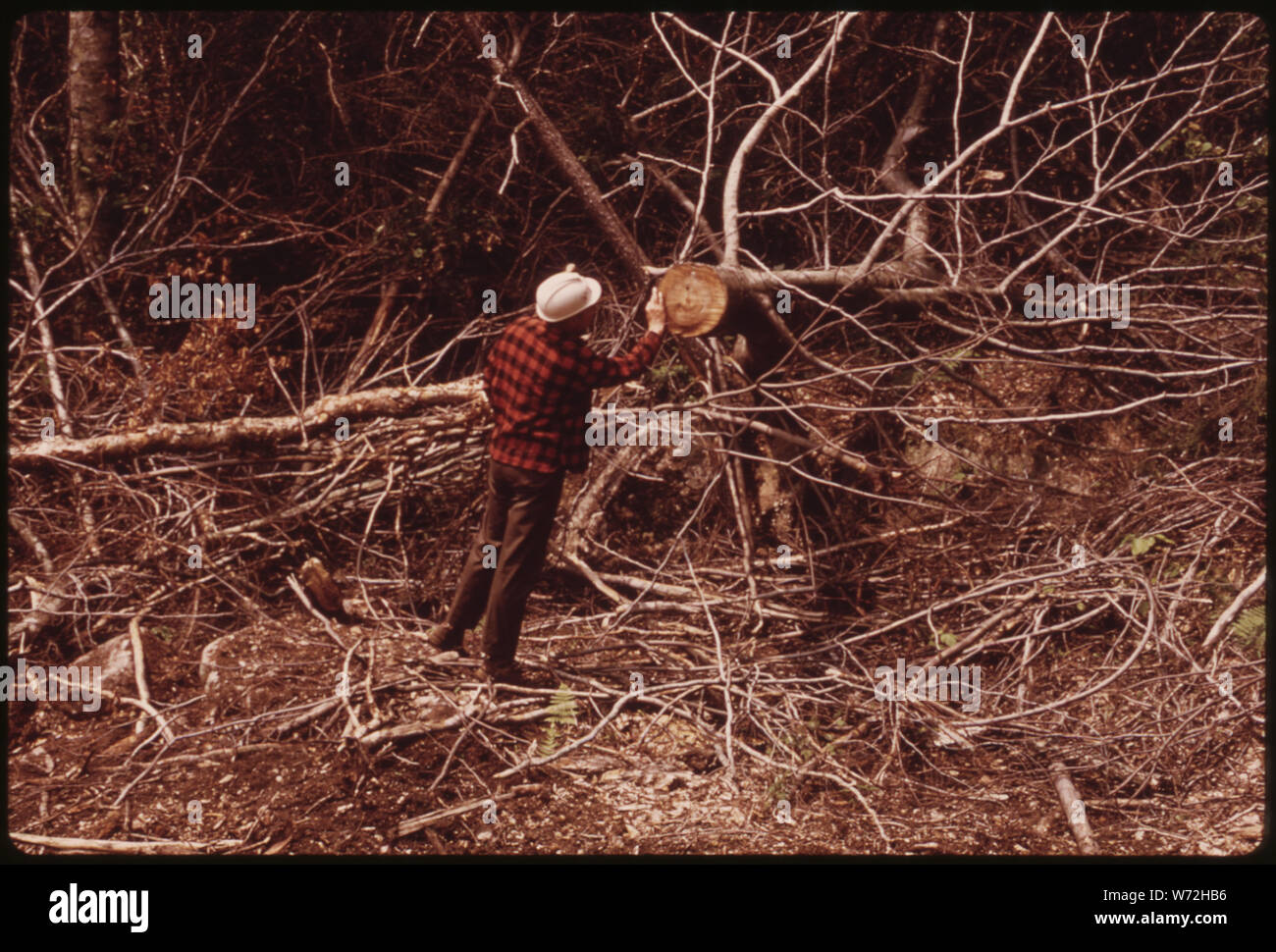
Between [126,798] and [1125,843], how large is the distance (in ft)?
11.5

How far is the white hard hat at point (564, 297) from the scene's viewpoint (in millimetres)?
3631

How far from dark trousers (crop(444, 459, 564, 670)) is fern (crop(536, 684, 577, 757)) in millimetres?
240

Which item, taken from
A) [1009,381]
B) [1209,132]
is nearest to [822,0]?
[1009,381]

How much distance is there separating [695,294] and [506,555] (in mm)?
1193

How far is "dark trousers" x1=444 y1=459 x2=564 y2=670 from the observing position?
150 inches

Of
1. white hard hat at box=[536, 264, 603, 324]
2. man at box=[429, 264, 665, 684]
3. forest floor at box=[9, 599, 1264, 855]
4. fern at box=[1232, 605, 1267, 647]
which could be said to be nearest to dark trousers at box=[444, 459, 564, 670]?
man at box=[429, 264, 665, 684]

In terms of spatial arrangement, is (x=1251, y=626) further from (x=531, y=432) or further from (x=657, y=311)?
(x=531, y=432)

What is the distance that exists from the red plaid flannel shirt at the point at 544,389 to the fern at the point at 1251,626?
8.09 feet

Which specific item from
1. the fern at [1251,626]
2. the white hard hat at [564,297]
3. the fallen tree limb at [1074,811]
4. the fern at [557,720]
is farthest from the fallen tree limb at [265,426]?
the fern at [1251,626]

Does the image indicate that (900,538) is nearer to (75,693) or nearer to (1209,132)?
(1209,132)

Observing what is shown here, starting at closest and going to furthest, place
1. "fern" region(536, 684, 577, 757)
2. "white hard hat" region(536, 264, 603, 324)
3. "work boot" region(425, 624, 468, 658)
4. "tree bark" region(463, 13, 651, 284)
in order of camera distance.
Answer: "white hard hat" region(536, 264, 603, 324) → "fern" region(536, 684, 577, 757) → "work boot" region(425, 624, 468, 658) → "tree bark" region(463, 13, 651, 284)

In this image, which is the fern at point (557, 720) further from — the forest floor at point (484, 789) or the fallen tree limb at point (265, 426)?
the fallen tree limb at point (265, 426)

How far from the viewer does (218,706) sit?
400cm

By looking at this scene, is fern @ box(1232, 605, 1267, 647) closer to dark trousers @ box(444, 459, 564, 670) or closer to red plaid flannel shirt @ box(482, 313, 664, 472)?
red plaid flannel shirt @ box(482, 313, 664, 472)
